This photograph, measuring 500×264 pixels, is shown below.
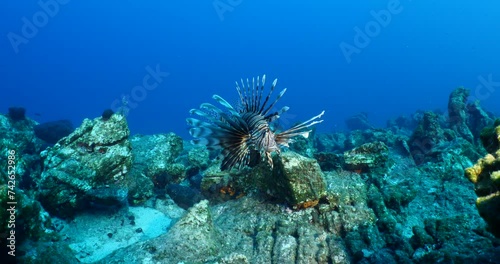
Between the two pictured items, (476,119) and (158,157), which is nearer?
(158,157)

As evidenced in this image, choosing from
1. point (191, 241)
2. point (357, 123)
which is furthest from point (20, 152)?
point (357, 123)

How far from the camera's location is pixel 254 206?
5.48 metres

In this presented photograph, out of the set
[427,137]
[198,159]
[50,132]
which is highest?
[50,132]

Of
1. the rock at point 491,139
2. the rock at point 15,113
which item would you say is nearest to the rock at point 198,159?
the rock at point 491,139

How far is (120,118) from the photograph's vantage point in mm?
6848

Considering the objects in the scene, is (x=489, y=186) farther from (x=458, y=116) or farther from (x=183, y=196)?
(x=458, y=116)

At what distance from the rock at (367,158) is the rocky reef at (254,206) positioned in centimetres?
2

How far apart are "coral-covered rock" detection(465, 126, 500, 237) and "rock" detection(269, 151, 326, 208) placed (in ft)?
7.75

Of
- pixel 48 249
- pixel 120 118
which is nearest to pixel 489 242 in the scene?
pixel 48 249

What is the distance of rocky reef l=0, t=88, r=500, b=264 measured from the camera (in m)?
3.75

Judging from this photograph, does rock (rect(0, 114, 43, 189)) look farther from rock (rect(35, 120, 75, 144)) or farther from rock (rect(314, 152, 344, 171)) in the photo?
rock (rect(314, 152, 344, 171))

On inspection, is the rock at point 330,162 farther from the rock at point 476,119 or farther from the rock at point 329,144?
the rock at point 476,119

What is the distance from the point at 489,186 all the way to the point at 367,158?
13.4 feet

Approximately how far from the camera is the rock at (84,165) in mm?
5492
